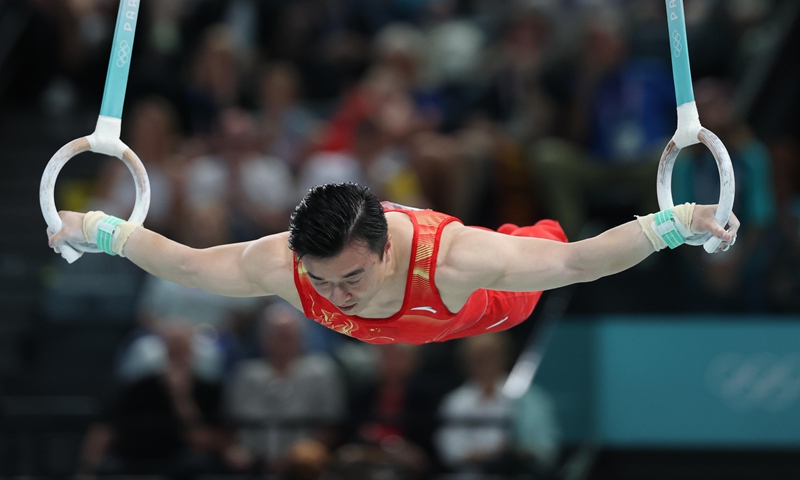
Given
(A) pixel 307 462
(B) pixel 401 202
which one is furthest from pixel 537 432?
(B) pixel 401 202

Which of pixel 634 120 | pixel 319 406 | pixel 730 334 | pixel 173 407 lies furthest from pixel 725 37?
pixel 173 407

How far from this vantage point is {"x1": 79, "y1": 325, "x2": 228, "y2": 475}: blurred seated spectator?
578 cm

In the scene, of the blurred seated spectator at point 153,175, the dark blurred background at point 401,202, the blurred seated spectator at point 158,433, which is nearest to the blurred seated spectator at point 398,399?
the dark blurred background at point 401,202

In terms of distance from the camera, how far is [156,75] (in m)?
7.75

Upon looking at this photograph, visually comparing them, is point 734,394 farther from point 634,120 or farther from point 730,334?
point 634,120

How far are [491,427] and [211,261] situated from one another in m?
2.71

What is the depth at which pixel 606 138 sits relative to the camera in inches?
272

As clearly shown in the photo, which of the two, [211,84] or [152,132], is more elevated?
[211,84]

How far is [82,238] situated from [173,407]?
2778 millimetres

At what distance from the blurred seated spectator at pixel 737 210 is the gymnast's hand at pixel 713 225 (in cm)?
291

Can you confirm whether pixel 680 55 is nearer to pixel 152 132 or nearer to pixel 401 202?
pixel 401 202

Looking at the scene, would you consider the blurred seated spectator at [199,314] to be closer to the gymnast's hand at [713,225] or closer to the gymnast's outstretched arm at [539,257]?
the gymnast's outstretched arm at [539,257]

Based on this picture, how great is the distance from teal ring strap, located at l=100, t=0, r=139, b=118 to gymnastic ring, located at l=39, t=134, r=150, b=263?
4.5 inches

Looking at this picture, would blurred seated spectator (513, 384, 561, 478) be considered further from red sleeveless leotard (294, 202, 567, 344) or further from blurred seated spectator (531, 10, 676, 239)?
red sleeveless leotard (294, 202, 567, 344)
